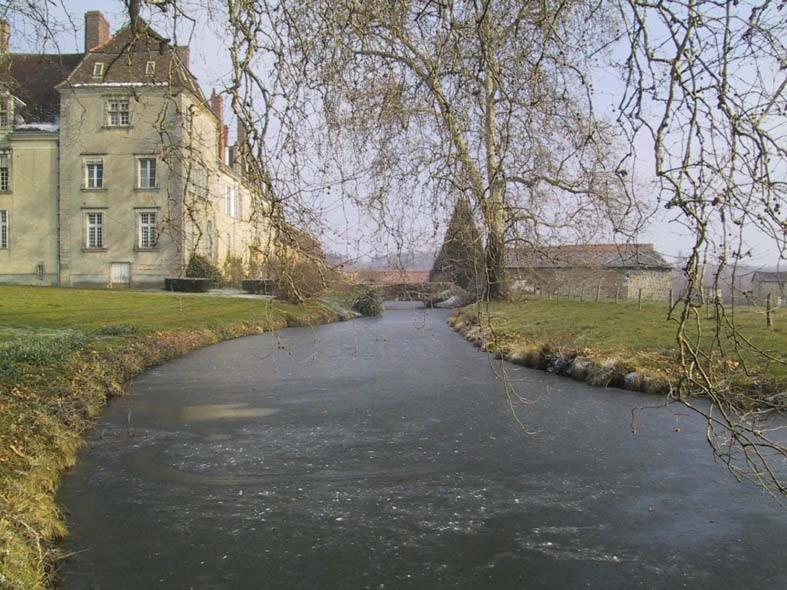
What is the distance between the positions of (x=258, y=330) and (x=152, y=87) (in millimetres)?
14798

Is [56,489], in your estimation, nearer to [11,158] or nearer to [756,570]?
[756,570]

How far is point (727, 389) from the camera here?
2.76m

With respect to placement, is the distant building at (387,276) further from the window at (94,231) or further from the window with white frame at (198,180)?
the window at (94,231)

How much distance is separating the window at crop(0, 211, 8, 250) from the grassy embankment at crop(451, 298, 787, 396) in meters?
22.8

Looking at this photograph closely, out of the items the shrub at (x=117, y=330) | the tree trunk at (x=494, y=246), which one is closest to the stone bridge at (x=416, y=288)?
the tree trunk at (x=494, y=246)

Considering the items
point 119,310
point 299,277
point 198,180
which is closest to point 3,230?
point 119,310

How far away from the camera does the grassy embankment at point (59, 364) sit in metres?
4.96

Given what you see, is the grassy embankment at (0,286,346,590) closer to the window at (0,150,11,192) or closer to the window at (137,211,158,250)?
the window at (137,211,158,250)

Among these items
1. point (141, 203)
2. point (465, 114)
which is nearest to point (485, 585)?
point (465, 114)

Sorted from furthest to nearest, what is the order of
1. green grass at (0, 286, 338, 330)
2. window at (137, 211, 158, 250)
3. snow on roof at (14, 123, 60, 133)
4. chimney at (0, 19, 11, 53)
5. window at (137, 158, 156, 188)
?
snow on roof at (14, 123, 60, 133), window at (137, 211, 158, 250), window at (137, 158, 156, 188), green grass at (0, 286, 338, 330), chimney at (0, 19, 11, 53)

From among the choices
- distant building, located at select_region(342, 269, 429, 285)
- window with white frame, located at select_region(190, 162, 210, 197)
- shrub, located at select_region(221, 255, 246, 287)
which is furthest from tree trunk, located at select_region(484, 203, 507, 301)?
shrub, located at select_region(221, 255, 246, 287)

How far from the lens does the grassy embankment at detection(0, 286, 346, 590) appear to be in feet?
16.3

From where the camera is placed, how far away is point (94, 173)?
29.8 m

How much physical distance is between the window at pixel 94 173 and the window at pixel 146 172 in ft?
6.57
